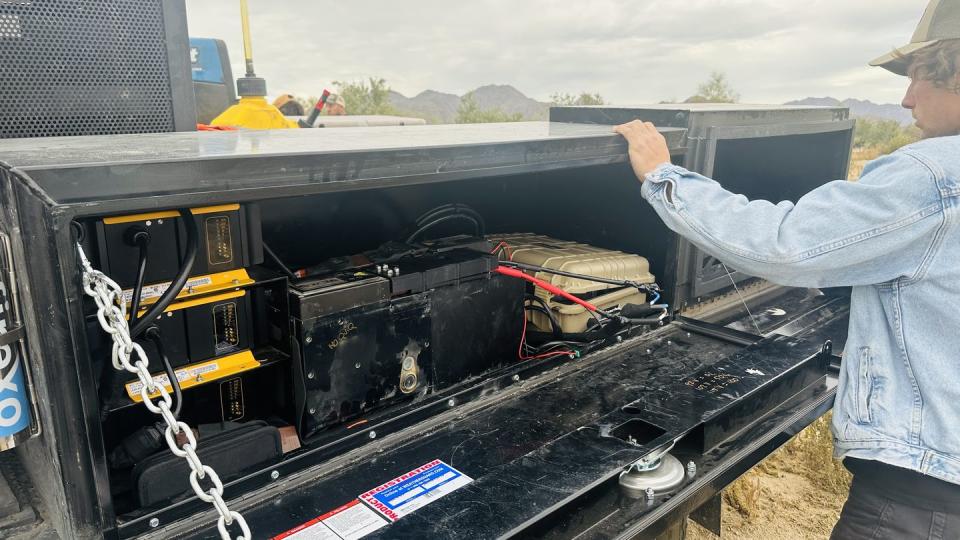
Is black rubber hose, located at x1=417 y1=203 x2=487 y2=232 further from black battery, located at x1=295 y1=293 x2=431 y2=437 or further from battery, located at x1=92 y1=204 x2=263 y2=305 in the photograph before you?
battery, located at x1=92 y1=204 x2=263 y2=305

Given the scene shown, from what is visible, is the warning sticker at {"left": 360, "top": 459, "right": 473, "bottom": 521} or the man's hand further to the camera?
the man's hand

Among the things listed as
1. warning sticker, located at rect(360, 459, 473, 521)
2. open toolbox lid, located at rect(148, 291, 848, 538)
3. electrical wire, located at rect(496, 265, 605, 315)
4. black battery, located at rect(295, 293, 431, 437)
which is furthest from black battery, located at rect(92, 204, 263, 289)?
electrical wire, located at rect(496, 265, 605, 315)

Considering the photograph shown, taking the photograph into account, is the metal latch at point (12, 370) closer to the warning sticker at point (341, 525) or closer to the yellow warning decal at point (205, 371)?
the yellow warning decal at point (205, 371)

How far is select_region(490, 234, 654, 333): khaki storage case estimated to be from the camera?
2.38 metres

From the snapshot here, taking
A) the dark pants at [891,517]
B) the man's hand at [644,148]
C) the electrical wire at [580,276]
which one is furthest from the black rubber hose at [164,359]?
the dark pants at [891,517]

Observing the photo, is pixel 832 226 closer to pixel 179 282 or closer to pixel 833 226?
pixel 833 226

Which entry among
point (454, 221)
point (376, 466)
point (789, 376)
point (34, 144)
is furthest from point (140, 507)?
point (789, 376)

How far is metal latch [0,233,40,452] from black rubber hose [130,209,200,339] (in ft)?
0.58

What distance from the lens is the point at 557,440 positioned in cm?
162

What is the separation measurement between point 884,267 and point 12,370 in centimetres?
172

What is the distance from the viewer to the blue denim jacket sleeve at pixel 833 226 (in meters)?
1.38

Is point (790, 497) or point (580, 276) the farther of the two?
point (790, 497)

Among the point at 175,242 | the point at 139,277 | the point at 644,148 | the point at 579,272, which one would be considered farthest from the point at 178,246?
the point at 579,272

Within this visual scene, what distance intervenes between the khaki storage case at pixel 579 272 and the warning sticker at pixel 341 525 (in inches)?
46.0
